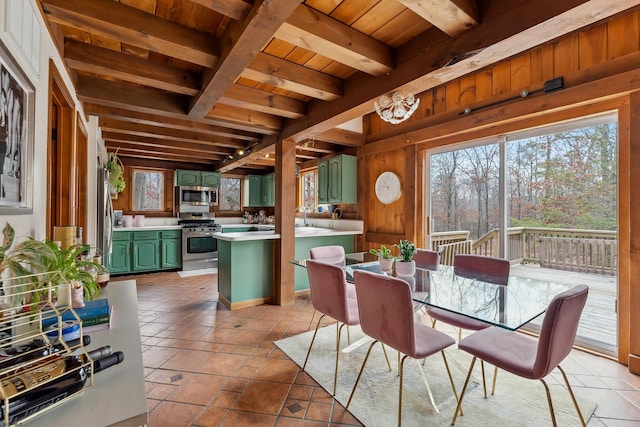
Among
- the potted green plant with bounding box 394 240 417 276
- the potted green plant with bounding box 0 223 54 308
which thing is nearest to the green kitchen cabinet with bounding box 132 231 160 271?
the potted green plant with bounding box 0 223 54 308

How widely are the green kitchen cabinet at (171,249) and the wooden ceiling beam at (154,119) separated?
266 cm

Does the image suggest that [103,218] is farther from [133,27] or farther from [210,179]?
[210,179]

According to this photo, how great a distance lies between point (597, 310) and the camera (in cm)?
277

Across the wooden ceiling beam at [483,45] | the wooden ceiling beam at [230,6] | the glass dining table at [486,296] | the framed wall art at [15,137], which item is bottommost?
the glass dining table at [486,296]

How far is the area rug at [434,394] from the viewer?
1.71m

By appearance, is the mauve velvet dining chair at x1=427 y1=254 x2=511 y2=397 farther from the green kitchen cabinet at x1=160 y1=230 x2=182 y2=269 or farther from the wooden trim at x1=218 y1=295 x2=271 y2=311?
the green kitchen cabinet at x1=160 y1=230 x2=182 y2=269

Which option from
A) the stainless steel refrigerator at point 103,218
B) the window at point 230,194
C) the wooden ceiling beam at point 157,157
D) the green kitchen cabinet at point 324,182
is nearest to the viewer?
the stainless steel refrigerator at point 103,218

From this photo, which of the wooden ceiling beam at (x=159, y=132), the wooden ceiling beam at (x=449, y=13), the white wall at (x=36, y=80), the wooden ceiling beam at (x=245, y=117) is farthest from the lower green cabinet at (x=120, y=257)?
the wooden ceiling beam at (x=449, y=13)

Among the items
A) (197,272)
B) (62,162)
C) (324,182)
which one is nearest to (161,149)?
(197,272)

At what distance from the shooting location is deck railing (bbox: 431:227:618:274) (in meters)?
2.52

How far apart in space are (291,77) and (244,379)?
236 centimetres

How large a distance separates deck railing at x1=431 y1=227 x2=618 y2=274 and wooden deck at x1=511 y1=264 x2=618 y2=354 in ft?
0.22

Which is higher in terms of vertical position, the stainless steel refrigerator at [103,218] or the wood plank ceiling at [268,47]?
the wood plank ceiling at [268,47]

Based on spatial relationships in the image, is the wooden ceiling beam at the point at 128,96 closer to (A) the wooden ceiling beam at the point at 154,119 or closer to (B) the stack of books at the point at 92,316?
(A) the wooden ceiling beam at the point at 154,119
